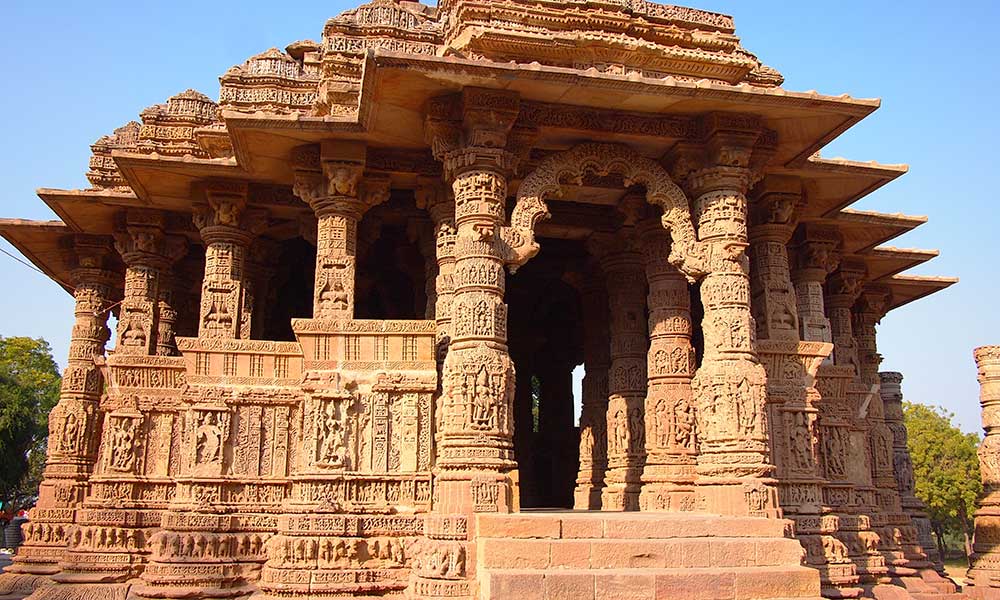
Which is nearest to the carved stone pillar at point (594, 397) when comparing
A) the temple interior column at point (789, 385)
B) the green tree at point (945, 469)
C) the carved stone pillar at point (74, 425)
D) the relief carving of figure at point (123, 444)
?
the temple interior column at point (789, 385)

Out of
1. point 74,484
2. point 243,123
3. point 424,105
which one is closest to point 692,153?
point 424,105

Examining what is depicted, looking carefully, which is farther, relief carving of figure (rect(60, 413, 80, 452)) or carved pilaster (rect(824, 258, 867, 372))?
carved pilaster (rect(824, 258, 867, 372))

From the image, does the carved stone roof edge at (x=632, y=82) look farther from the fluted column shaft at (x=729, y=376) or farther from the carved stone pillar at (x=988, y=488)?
the carved stone pillar at (x=988, y=488)

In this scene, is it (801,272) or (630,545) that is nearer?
(630,545)

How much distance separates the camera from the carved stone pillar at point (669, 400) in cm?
1095

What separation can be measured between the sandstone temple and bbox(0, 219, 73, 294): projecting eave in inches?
4.0

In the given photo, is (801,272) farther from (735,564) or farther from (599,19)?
(735,564)

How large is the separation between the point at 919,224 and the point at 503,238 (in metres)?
7.71

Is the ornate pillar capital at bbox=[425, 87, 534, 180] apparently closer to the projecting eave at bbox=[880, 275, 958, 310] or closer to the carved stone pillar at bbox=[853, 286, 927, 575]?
the carved stone pillar at bbox=[853, 286, 927, 575]

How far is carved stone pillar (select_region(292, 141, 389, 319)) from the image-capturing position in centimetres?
1024

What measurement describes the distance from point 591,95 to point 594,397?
241 inches

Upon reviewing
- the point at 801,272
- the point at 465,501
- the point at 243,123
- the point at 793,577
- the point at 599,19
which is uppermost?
the point at 599,19

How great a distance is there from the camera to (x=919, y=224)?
1297cm

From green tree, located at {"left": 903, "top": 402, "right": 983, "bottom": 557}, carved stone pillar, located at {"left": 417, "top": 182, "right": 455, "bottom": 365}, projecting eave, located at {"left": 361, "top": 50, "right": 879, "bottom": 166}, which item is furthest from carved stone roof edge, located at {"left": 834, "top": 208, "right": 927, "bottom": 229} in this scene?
green tree, located at {"left": 903, "top": 402, "right": 983, "bottom": 557}
